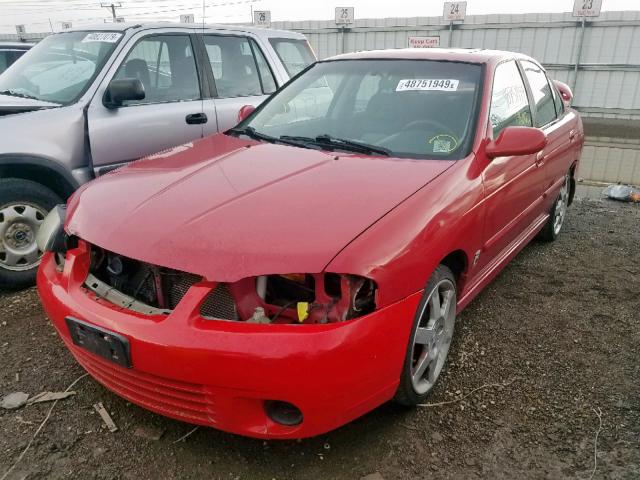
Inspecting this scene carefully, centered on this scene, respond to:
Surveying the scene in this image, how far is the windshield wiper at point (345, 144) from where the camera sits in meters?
2.74

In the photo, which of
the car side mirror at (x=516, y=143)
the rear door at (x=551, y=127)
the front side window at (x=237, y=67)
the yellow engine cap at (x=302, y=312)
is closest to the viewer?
the yellow engine cap at (x=302, y=312)

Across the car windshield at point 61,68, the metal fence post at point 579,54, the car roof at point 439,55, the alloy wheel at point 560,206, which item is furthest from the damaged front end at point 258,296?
the metal fence post at point 579,54

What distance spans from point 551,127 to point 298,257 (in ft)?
9.75

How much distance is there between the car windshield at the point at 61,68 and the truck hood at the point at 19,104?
10 centimetres

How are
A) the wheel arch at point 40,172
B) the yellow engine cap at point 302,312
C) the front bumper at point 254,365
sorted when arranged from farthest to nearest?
the wheel arch at point 40,172 → the yellow engine cap at point 302,312 → the front bumper at point 254,365

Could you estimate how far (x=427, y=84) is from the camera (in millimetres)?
3049

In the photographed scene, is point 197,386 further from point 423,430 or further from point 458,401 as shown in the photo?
point 458,401

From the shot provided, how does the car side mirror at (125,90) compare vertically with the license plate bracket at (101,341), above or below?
above

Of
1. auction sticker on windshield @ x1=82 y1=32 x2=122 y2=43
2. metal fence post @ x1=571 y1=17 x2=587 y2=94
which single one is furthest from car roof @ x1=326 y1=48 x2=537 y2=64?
metal fence post @ x1=571 y1=17 x2=587 y2=94

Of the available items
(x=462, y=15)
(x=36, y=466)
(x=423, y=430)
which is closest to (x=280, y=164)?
(x=423, y=430)

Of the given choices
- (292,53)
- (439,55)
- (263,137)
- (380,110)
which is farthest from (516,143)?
(292,53)

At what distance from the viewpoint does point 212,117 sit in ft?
14.9

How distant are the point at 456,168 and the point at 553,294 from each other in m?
1.66

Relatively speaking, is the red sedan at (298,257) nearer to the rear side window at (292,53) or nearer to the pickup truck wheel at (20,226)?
the pickup truck wheel at (20,226)
